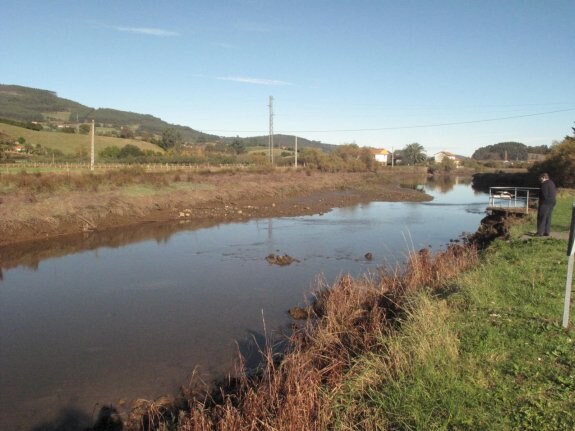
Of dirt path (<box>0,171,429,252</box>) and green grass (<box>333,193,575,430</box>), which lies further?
dirt path (<box>0,171,429,252</box>)

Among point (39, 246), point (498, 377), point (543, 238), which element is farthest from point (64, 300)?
point (543, 238)

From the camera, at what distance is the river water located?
7.38 meters

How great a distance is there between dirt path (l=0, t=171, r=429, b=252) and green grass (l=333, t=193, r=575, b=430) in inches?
712

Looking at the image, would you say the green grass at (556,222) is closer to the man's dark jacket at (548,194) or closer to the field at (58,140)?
the man's dark jacket at (548,194)

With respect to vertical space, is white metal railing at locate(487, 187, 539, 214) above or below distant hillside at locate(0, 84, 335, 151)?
below

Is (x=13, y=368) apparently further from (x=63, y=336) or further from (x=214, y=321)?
(x=214, y=321)

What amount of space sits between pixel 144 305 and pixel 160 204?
17347mm

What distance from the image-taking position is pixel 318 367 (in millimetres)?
6270

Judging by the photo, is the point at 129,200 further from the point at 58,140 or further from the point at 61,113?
the point at 61,113

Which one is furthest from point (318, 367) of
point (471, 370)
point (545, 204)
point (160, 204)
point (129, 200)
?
point (160, 204)

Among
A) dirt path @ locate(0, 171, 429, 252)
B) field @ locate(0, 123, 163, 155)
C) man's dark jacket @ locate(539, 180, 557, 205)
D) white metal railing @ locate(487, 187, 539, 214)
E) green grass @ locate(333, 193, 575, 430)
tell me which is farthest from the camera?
field @ locate(0, 123, 163, 155)

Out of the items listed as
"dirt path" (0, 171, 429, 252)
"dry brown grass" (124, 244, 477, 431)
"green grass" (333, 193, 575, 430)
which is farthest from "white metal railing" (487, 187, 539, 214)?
Result: "green grass" (333, 193, 575, 430)

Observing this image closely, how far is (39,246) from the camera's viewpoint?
18.8m

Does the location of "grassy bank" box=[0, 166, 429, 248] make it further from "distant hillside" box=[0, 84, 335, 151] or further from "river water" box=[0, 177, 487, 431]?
"distant hillside" box=[0, 84, 335, 151]
